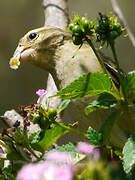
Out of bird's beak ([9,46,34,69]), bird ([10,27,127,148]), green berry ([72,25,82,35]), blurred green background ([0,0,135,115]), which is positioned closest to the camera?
green berry ([72,25,82,35])

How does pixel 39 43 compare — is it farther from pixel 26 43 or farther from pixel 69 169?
pixel 69 169

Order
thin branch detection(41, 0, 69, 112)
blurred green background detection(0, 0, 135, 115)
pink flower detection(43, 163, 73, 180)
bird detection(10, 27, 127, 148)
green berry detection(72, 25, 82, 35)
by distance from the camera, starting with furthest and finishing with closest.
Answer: blurred green background detection(0, 0, 135, 115)
thin branch detection(41, 0, 69, 112)
bird detection(10, 27, 127, 148)
green berry detection(72, 25, 82, 35)
pink flower detection(43, 163, 73, 180)

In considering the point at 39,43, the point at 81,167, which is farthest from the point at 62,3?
the point at 81,167

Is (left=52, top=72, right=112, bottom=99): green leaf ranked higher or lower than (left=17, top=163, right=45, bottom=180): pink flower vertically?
higher

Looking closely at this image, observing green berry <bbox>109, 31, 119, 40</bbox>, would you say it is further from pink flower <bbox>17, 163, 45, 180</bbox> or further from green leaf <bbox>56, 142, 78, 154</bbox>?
pink flower <bbox>17, 163, 45, 180</bbox>

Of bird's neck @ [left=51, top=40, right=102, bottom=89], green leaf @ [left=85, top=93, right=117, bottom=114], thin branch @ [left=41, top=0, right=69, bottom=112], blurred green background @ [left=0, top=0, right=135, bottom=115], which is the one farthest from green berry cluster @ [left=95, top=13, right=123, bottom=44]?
blurred green background @ [left=0, top=0, right=135, bottom=115]

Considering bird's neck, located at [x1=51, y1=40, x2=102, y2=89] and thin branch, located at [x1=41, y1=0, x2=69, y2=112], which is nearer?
bird's neck, located at [x1=51, y1=40, x2=102, y2=89]
